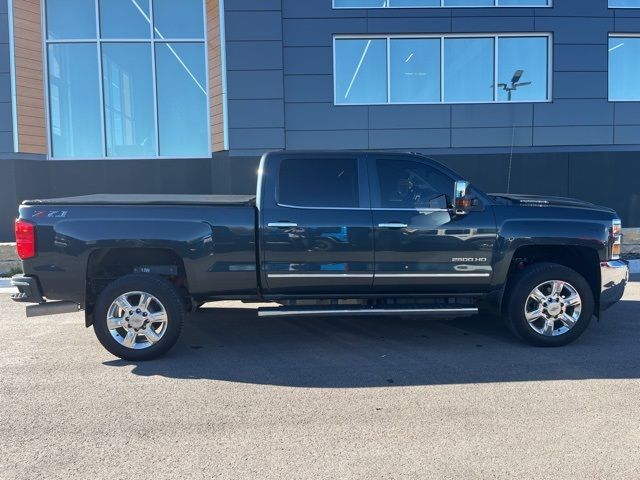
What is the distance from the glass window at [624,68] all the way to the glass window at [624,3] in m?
0.74

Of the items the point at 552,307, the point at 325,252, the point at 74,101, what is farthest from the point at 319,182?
the point at 74,101

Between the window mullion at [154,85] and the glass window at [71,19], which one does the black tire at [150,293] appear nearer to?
the window mullion at [154,85]

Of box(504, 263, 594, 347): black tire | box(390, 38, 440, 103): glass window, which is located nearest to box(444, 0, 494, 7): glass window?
box(390, 38, 440, 103): glass window

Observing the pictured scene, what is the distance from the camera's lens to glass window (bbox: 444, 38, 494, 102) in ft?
41.3

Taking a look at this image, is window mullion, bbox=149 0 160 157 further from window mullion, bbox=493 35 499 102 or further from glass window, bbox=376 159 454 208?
glass window, bbox=376 159 454 208

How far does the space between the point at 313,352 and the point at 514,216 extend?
2423 millimetres

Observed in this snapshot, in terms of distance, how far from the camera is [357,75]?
1252 cm

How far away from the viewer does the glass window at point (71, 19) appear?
12742mm

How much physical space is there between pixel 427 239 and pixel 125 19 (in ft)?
36.7

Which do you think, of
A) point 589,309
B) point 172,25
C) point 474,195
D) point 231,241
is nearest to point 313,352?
point 231,241

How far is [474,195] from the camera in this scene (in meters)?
5.12

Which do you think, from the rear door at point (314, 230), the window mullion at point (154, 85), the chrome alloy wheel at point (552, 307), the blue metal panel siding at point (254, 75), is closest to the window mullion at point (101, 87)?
the window mullion at point (154, 85)

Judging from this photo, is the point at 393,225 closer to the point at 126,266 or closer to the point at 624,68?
the point at 126,266

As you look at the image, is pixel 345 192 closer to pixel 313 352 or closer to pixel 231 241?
pixel 231 241
